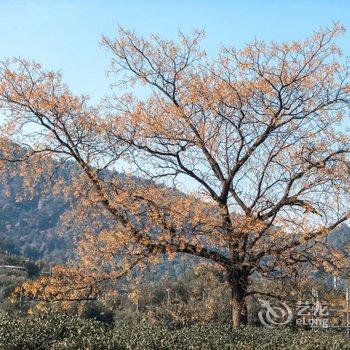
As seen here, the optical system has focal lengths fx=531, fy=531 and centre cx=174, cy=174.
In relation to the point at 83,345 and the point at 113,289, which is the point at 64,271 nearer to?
the point at 113,289

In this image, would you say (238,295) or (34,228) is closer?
(238,295)

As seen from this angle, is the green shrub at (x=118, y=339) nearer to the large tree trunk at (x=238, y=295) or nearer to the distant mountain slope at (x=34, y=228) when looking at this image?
the large tree trunk at (x=238, y=295)

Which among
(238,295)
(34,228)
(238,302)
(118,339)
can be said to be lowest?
(118,339)

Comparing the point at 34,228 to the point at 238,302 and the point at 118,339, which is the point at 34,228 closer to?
the point at 238,302

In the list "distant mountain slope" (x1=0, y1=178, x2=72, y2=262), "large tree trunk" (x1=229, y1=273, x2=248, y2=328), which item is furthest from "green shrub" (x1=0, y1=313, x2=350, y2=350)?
"distant mountain slope" (x1=0, y1=178, x2=72, y2=262)

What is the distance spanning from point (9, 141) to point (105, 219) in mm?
2903

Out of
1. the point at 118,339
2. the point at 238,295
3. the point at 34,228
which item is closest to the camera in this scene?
the point at 118,339

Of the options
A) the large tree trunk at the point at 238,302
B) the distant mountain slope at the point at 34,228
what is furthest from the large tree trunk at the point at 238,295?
the distant mountain slope at the point at 34,228

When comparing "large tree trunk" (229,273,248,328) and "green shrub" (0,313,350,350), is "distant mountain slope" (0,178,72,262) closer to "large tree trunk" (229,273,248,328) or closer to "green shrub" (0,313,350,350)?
"large tree trunk" (229,273,248,328)

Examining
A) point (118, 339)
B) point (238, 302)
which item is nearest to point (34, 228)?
point (238, 302)

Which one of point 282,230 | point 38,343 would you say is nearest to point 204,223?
point 282,230

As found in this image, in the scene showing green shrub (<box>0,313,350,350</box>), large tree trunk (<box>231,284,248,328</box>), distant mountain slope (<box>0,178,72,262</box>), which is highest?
distant mountain slope (<box>0,178,72,262</box>)

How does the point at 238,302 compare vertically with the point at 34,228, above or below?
below

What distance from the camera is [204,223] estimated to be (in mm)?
10867
